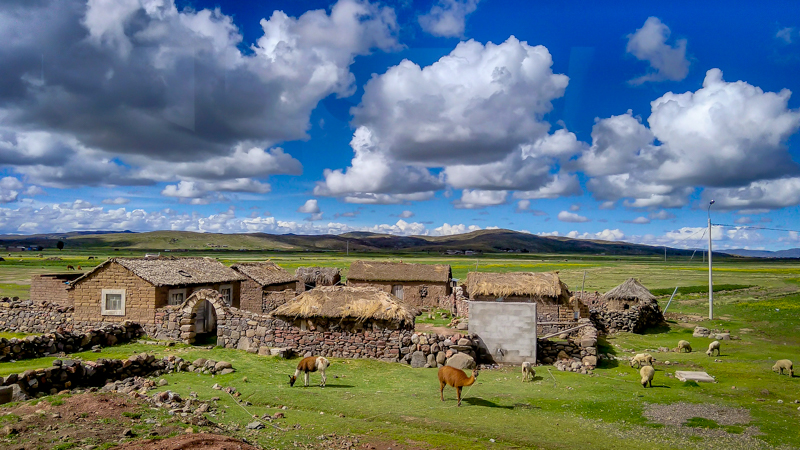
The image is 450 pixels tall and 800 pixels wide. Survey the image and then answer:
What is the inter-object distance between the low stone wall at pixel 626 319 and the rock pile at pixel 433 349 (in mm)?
16497

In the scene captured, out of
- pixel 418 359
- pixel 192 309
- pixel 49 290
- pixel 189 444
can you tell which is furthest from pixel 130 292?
pixel 189 444

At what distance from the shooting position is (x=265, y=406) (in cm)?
1318

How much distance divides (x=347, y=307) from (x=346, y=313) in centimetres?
35

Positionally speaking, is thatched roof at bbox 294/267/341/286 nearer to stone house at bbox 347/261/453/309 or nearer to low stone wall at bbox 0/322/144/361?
stone house at bbox 347/261/453/309

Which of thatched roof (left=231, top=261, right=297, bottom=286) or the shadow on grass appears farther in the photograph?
thatched roof (left=231, top=261, right=297, bottom=286)

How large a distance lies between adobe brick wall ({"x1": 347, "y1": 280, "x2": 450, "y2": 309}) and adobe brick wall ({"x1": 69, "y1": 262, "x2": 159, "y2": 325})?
2114 centimetres

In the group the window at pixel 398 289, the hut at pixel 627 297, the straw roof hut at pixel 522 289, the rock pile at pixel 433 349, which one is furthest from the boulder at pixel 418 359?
the window at pixel 398 289

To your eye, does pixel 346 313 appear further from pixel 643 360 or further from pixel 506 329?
pixel 643 360

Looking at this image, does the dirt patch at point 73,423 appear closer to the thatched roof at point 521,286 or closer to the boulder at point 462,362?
the boulder at point 462,362

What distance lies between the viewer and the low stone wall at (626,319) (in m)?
32.5

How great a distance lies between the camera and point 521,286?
34.2 m

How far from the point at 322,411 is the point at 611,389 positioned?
9.59 metres

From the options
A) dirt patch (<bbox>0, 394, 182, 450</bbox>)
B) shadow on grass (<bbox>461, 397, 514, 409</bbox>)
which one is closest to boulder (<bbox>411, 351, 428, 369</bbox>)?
shadow on grass (<bbox>461, 397, 514, 409</bbox>)

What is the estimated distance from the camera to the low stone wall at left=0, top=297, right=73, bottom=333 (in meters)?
25.5
